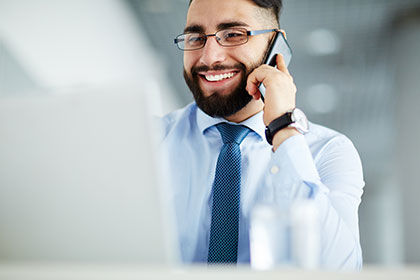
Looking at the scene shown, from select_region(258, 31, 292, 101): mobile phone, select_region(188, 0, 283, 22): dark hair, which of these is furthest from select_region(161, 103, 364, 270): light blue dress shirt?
select_region(188, 0, 283, 22): dark hair

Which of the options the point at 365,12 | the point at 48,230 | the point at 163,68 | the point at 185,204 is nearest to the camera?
the point at 48,230

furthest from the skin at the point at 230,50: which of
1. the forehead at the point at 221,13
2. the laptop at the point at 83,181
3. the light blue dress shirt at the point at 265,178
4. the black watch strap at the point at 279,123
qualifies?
the laptop at the point at 83,181

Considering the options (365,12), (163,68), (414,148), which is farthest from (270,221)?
(163,68)

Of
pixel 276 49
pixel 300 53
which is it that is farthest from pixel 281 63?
pixel 300 53

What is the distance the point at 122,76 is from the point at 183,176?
3.72 meters

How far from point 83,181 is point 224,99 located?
3.31ft

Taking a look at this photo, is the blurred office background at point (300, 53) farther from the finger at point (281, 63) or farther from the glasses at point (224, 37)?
the finger at point (281, 63)

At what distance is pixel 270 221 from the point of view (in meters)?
0.74

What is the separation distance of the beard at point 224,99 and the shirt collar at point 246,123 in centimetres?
2

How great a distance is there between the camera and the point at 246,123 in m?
1.68

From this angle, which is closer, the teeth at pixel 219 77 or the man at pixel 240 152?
the man at pixel 240 152

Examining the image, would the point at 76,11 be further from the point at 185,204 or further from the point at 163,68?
the point at 185,204

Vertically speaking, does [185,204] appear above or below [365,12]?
below

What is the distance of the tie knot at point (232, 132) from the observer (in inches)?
61.9
